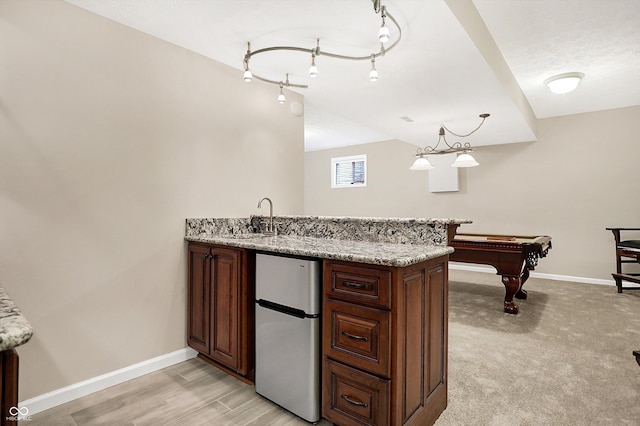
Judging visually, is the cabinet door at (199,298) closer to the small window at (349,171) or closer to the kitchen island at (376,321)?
the kitchen island at (376,321)

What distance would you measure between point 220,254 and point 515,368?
2224 millimetres

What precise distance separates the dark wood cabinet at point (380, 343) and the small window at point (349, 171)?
602 cm

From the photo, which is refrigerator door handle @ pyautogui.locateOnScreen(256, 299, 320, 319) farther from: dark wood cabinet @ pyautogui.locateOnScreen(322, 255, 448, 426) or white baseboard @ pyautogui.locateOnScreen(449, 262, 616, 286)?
white baseboard @ pyautogui.locateOnScreen(449, 262, 616, 286)

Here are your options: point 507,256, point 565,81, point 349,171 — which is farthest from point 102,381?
point 349,171

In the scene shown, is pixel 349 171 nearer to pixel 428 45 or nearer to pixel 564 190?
pixel 564 190

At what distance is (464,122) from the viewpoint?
4414 millimetres

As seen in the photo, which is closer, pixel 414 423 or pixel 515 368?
pixel 414 423

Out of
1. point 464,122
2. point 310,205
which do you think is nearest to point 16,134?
point 464,122

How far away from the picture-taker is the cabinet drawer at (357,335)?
55.8 inches

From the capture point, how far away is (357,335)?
1.50 meters

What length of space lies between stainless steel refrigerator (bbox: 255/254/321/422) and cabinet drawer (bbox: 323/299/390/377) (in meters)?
0.10

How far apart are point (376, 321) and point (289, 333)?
1.82 ft

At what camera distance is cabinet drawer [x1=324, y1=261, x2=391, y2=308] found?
142 cm

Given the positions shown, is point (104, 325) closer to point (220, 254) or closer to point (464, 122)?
point (220, 254)
